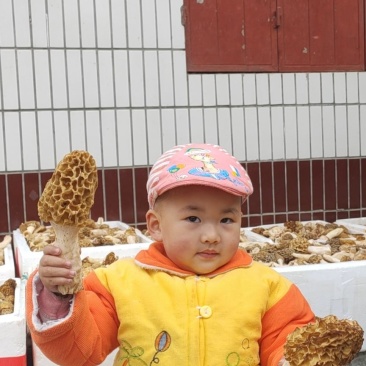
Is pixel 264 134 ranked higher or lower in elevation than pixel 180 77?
lower

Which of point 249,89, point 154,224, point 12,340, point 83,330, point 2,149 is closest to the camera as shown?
point 83,330

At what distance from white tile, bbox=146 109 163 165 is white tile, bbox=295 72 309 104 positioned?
47.5 inches

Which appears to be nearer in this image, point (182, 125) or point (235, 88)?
point (182, 125)

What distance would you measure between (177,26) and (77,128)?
1137 mm

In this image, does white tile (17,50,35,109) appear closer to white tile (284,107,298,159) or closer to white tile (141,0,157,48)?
white tile (141,0,157,48)

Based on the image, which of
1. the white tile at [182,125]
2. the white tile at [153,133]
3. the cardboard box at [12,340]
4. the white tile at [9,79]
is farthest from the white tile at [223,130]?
the cardboard box at [12,340]

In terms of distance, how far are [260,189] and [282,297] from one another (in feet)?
10.8

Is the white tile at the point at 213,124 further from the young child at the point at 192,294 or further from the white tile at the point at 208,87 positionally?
the young child at the point at 192,294

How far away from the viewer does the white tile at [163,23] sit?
17.1 ft

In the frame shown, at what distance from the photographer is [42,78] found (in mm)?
4988

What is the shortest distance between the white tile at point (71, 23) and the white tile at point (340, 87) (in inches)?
86.8

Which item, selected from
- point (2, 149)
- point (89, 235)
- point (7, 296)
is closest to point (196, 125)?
point (89, 235)

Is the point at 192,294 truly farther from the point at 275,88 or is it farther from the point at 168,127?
the point at 275,88

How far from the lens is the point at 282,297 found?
7.18ft
